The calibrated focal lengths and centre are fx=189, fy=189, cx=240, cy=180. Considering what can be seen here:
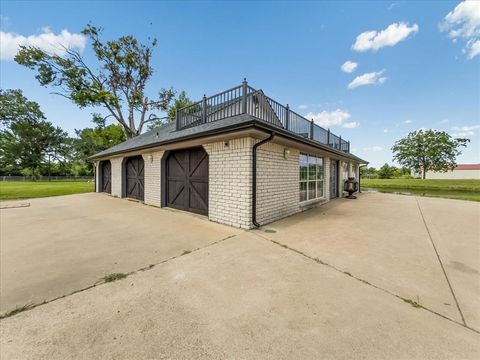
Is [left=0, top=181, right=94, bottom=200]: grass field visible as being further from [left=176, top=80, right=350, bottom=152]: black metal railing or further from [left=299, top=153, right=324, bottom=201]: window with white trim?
[left=299, top=153, right=324, bottom=201]: window with white trim

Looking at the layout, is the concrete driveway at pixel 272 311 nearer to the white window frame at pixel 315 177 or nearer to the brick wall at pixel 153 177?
the white window frame at pixel 315 177

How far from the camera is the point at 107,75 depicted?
17.9 m

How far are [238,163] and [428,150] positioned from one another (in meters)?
45.6

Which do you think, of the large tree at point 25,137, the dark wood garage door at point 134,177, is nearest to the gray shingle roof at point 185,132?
the dark wood garage door at point 134,177

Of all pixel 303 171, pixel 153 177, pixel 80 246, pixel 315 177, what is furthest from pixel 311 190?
pixel 80 246

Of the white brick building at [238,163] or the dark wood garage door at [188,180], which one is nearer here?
the white brick building at [238,163]

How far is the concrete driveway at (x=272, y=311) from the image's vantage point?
5.03 feet

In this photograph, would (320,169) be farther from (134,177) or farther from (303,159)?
(134,177)

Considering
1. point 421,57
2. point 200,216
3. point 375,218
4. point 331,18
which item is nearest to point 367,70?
point 421,57

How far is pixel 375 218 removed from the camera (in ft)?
20.3

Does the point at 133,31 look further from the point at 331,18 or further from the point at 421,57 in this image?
the point at 421,57

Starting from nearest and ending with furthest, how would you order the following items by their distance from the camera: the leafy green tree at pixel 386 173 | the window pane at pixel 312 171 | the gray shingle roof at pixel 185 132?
the gray shingle roof at pixel 185 132
the window pane at pixel 312 171
the leafy green tree at pixel 386 173

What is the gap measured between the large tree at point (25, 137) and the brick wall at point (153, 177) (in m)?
47.6

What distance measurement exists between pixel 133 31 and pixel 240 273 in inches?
872
